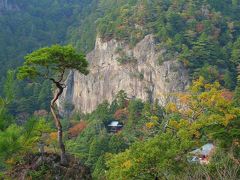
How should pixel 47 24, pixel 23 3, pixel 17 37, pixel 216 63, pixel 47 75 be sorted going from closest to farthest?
pixel 47 75, pixel 216 63, pixel 17 37, pixel 47 24, pixel 23 3

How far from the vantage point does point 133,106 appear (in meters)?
51.2

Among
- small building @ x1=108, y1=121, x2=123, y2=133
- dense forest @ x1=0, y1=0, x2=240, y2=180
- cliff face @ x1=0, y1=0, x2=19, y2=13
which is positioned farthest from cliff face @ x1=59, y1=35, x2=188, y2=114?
cliff face @ x1=0, y1=0, x2=19, y2=13

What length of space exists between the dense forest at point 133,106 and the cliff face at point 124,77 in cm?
115

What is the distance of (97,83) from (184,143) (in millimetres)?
47906

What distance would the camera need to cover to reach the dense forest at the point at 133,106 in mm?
→ 16281

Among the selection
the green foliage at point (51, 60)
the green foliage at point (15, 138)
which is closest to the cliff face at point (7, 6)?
the green foliage at point (51, 60)

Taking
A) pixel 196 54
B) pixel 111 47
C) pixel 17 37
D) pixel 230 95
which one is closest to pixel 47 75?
pixel 230 95

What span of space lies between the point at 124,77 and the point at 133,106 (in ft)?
34.6

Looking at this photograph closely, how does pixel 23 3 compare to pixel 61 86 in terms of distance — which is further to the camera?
pixel 23 3

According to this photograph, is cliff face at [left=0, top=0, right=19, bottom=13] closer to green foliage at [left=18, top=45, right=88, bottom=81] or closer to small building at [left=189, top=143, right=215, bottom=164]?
small building at [left=189, top=143, right=215, bottom=164]

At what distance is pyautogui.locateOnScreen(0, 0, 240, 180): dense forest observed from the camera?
16.3 metres

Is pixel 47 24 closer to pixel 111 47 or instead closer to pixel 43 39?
pixel 43 39

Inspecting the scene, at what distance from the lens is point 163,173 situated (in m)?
17.6

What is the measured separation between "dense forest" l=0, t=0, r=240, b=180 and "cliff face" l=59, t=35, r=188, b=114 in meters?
1.15
